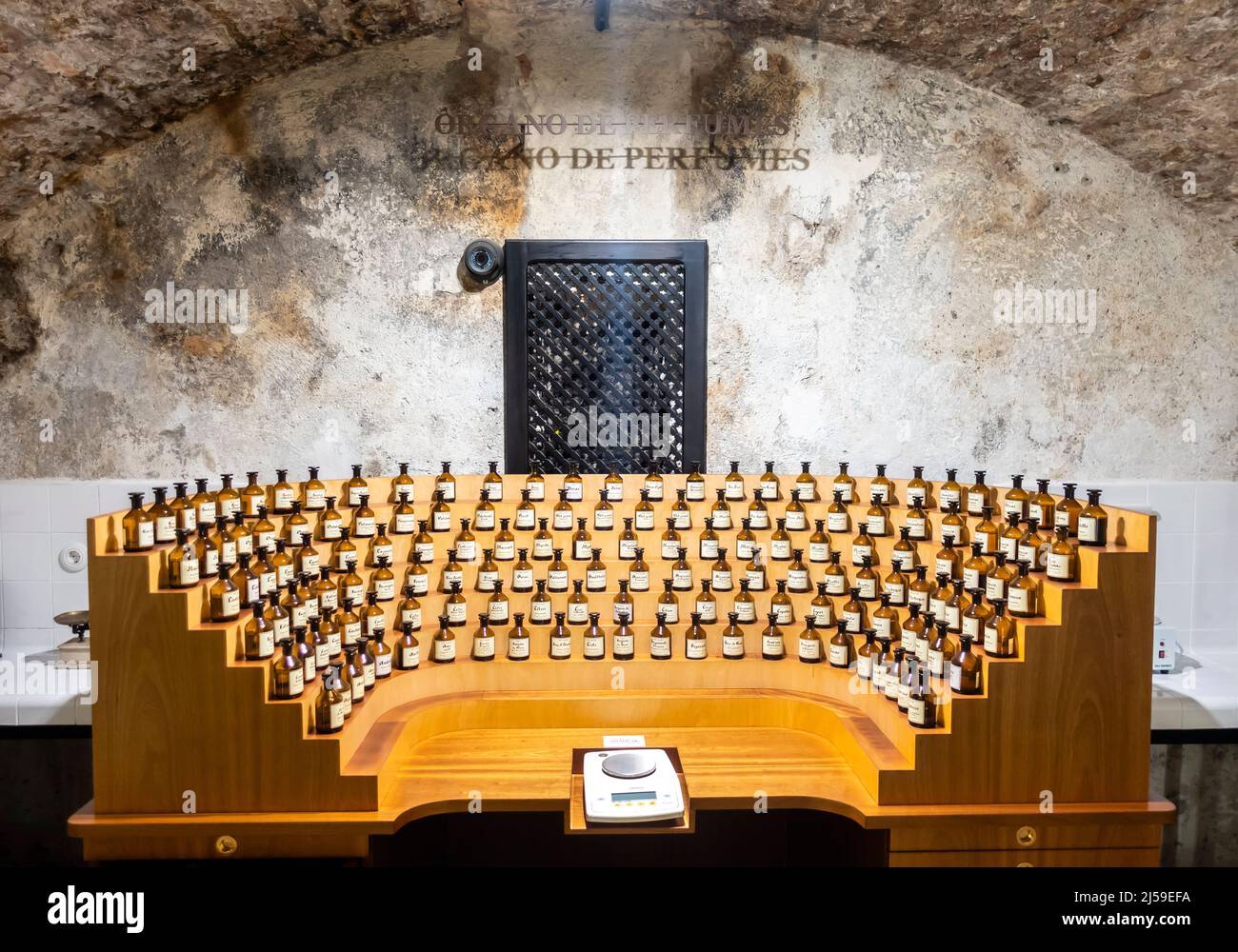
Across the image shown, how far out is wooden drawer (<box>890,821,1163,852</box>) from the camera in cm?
257

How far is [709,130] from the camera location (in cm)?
418

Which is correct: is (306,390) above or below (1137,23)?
below

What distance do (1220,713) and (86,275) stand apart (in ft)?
17.9

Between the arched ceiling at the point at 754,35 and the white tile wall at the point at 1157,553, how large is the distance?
4.22 feet

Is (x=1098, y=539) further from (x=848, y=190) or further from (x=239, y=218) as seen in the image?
(x=239, y=218)

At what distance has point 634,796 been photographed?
2631 millimetres

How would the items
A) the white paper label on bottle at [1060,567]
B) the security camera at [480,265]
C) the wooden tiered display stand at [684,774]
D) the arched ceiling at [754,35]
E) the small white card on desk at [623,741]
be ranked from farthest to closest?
the security camera at [480,265]
the arched ceiling at [754,35]
the small white card on desk at [623,741]
the white paper label on bottle at [1060,567]
the wooden tiered display stand at [684,774]

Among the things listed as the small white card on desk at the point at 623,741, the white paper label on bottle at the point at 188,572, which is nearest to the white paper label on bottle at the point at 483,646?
the small white card on desk at the point at 623,741

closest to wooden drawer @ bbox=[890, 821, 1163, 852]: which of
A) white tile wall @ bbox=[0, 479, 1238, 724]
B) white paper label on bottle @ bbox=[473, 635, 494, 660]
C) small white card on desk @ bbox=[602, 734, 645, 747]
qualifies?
small white card on desk @ bbox=[602, 734, 645, 747]

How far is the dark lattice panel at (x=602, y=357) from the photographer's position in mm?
4188

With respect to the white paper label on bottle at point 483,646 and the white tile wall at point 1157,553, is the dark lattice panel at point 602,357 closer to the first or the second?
the white paper label on bottle at point 483,646

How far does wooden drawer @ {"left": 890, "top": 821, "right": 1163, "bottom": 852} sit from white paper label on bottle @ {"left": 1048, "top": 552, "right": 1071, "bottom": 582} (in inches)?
28.3

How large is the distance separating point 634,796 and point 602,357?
2.20 metres
